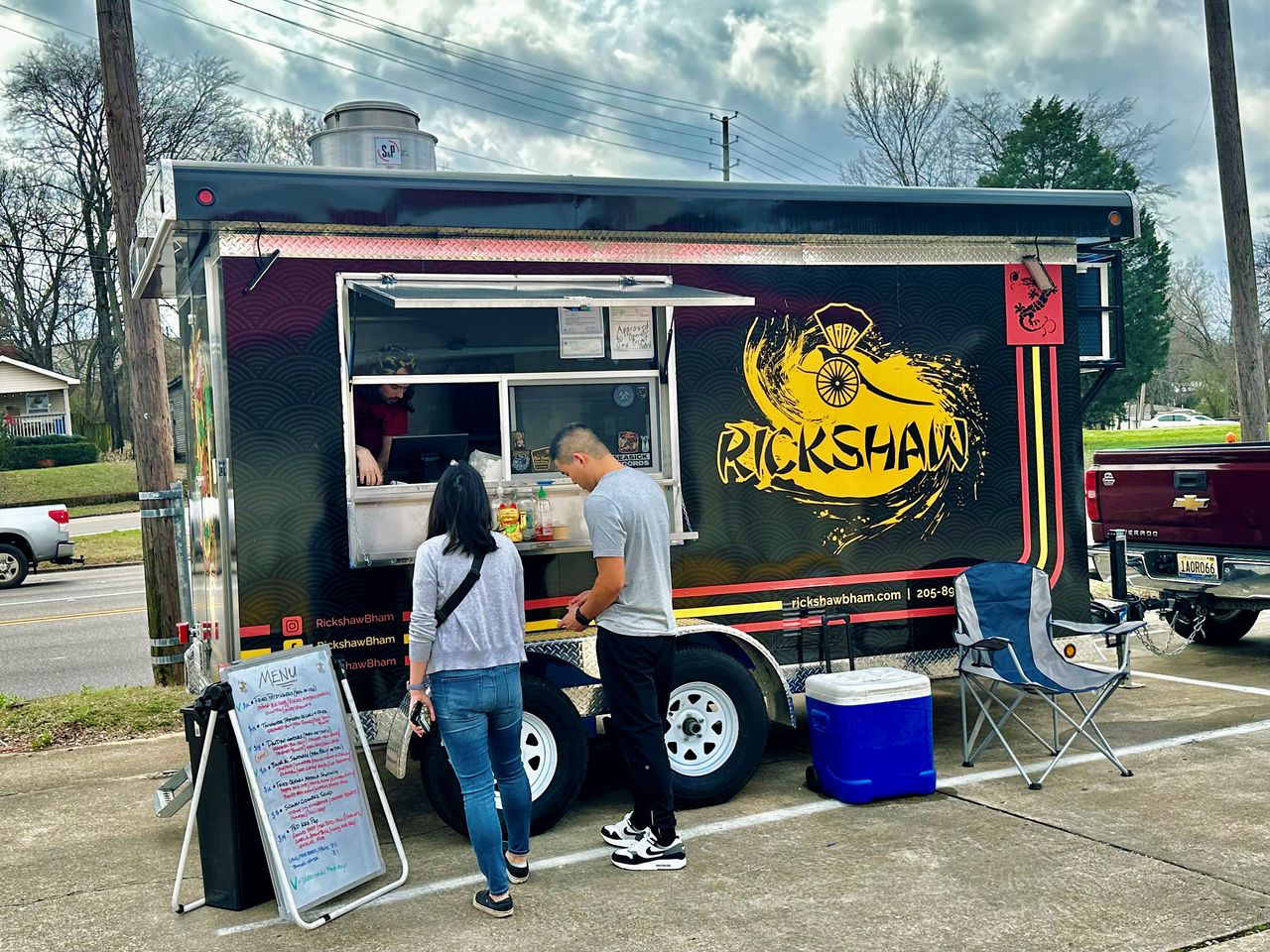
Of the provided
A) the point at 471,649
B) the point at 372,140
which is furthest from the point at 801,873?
the point at 372,140

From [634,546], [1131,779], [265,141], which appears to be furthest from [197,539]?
[265,141]

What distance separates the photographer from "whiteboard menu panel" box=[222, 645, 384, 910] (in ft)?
14.9

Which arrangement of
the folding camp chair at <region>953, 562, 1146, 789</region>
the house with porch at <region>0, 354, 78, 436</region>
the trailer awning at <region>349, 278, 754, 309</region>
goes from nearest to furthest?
the trailer awning at <region>349, 278, 754, 309</region>
the folding camp chair at <region>953, 562, 1146, 789</region>
the house with porch at <region>0, 354, 78, 436</region>

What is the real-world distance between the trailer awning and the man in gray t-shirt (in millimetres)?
701

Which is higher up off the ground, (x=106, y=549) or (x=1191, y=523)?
(x=1191, y=523)

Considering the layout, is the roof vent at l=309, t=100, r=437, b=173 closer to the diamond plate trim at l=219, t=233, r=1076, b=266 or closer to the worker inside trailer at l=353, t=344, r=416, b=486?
the diamond plate trim at l=219, t=233, r=1076, b=266

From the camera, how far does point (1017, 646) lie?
639 centimetres

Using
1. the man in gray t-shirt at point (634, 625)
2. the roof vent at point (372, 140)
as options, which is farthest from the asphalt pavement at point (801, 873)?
the roof vent at point (372, 140)

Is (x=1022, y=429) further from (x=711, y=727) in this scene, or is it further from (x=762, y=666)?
(x=711, y=727)

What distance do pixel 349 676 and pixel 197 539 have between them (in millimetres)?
1567

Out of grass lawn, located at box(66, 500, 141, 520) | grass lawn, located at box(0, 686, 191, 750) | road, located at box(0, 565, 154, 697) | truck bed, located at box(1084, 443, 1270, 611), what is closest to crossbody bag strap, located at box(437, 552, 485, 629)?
grass lawn, located at box(0, 686, 191, 750)

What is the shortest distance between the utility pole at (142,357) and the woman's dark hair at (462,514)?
4.48m

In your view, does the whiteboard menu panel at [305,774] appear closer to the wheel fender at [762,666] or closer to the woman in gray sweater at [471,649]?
the woman in gray sweater at [471,649]

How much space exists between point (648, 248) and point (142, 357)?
15.2 feet
